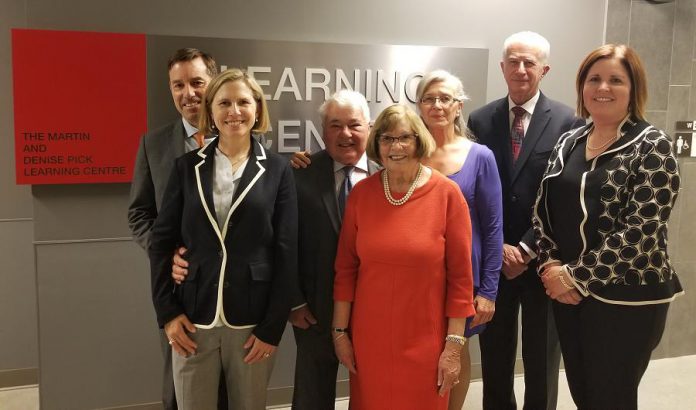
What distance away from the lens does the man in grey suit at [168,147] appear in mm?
2277

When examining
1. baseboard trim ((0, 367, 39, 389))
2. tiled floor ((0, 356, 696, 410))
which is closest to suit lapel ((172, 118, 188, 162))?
tiled floor ((0, 356, 696, 410))

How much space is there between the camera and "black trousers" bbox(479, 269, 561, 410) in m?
2.62

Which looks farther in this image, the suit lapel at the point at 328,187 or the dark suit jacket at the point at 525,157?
the dark suit jacket at the point at 525,157

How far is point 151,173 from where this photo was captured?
229 cm

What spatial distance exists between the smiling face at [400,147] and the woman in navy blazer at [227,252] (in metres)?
0.35

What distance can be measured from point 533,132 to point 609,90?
18.6 inches

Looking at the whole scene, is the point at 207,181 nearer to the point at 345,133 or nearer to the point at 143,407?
the point at 345,133

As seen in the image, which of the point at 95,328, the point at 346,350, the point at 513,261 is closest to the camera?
the point at 346,350

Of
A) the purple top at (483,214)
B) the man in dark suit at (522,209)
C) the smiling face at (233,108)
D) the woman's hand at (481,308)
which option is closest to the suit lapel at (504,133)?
the man in dark suit at (522,209)

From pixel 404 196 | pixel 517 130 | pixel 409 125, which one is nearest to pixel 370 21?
pixel 517 130

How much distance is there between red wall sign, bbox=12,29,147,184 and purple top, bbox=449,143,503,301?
1.63 meters

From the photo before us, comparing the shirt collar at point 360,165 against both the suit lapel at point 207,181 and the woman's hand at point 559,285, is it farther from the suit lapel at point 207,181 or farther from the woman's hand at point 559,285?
the woman's hand at point 559,285

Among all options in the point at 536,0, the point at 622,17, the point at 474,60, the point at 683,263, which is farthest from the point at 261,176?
the point at 683,263

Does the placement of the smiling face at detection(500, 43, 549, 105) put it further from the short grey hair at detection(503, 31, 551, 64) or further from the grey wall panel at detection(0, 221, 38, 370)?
the grey wall panel at detection(0, 221, 38, 370)
